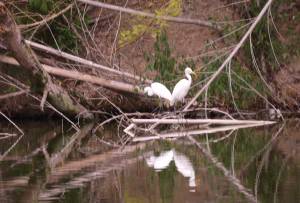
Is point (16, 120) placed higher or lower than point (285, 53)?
lower

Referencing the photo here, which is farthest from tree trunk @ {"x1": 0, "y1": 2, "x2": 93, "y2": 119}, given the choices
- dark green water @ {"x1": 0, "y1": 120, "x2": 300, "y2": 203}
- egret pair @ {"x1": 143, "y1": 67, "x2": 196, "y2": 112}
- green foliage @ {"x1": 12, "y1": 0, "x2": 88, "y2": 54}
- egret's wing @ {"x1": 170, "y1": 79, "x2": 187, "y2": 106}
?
egret's wing @ {"x1": 170, "y1": 79, "x2": 187, "y2": 106}

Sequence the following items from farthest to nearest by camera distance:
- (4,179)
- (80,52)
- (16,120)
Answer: (80,52), (16,120), (4,179)

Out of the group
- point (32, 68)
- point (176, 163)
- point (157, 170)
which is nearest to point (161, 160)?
point (176, 163)

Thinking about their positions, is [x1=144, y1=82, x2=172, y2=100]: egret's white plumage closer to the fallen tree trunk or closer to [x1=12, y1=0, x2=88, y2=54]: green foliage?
the fallen tree trunk

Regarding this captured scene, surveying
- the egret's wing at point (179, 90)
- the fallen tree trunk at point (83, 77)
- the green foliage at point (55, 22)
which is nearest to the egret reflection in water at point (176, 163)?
the egret's wing at point (179, 90)

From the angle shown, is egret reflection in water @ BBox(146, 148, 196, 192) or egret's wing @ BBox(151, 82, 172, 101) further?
egret's wing @ BBox(151, 82, 172, 101)

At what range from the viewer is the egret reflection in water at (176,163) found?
427 centimetres

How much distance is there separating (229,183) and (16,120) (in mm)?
10470

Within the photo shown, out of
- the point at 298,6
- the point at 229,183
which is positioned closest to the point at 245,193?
the point at 229,183

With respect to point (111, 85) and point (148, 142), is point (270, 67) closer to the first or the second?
point (111, 85)

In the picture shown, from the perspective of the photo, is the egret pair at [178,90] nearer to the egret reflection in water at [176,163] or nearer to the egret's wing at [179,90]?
the egret's wing at [179,90]

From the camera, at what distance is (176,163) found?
16.2 feet

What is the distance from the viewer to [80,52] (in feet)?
46.8

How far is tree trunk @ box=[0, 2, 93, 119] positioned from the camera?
8094 millimetres
